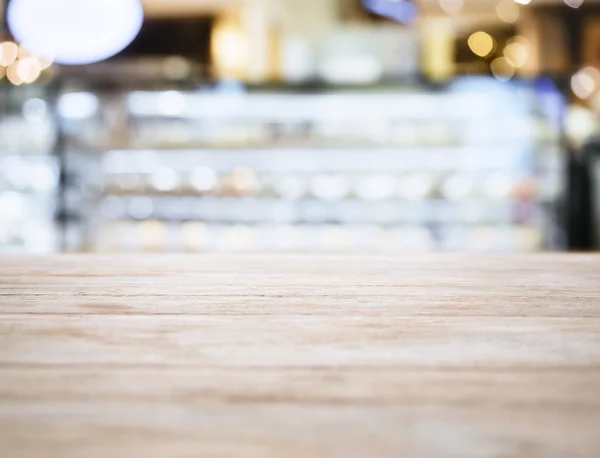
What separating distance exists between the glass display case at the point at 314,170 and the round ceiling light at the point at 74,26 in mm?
449

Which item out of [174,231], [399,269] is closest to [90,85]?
[174,231]

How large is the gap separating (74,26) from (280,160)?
1626 mm

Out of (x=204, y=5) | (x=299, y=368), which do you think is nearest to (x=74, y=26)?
(x=299, y=368)

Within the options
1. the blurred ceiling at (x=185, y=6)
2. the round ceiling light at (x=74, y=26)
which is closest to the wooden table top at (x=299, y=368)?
the round ceiling light at (x=74, y=26)

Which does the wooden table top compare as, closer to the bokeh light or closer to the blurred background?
the blurred background

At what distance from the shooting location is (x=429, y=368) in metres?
0.44

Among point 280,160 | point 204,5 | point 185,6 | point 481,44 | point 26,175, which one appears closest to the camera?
point 280,160

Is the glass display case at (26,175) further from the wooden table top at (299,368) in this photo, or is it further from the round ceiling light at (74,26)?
the wooden table top at (299,368)

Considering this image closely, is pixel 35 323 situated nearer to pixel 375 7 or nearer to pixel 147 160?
pixel 147 160

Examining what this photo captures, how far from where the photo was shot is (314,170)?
3.71 meters

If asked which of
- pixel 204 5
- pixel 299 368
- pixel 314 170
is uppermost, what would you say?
pixel 204 5

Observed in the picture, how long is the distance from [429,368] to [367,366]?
0.04 metres

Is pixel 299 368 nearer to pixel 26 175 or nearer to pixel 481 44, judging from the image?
pixel 26 175

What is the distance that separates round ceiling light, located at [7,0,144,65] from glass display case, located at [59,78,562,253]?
449mm
